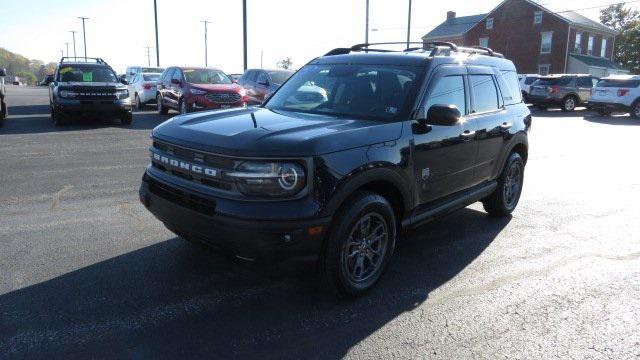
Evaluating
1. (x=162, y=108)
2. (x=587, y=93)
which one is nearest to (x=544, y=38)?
(x=587, y=93)

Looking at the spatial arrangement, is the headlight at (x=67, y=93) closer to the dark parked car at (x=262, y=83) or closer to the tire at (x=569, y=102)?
the dark parked car at (x=262, y=83)

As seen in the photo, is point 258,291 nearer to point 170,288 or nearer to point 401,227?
point 170,288

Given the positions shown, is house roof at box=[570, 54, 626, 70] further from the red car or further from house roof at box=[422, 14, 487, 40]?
the red car

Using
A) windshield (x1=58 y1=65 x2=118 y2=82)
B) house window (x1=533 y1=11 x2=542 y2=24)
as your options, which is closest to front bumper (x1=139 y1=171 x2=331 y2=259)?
windshield (x1=58 y1=65 x2=118 y2=82)

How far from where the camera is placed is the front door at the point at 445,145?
4328mm

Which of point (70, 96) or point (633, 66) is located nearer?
point (70, 96)

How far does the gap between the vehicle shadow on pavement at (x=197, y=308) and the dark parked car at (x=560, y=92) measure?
23.8 metres

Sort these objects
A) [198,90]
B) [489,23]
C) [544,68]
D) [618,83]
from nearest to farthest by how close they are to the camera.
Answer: [198,90]
[618,83]
[544,68]
[489,23]

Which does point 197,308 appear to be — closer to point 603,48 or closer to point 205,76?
point 205,76

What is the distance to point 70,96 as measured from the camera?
1341 centimetres

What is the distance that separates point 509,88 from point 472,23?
56.1 meters

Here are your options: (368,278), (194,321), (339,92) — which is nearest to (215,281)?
(194,321)

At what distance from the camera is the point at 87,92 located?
44.5 ft

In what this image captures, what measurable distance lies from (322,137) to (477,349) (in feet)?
5.70
